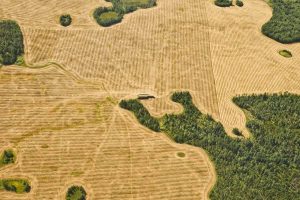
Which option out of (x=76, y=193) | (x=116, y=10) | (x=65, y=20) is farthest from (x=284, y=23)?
(x=76, y=193)

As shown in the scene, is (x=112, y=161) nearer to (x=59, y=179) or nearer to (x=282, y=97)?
(x=59, y=179)

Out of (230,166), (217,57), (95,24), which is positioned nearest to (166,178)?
(230,166)

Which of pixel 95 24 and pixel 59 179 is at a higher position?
pixel 95 24

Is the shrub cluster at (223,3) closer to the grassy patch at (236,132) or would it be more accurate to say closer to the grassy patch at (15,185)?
the grassy patch at (236,132)

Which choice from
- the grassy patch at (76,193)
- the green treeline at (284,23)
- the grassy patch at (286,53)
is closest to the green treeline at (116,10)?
the green treeline at (284,23)

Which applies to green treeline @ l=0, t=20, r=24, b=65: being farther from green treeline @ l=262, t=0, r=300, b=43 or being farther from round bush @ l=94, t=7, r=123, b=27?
green treeline @ l=262, t=0, r=300, b=43

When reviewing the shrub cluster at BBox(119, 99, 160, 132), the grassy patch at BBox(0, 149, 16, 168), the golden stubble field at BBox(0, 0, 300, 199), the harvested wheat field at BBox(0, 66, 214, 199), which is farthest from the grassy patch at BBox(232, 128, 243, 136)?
the grassy patch at BBox(0, 149, 16, 168)
